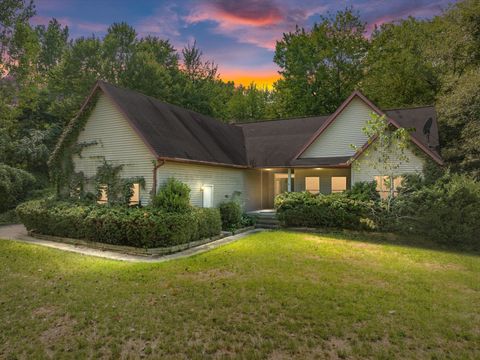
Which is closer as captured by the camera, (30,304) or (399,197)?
(30,304)

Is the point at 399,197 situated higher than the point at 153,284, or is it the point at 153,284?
the point at 399,197

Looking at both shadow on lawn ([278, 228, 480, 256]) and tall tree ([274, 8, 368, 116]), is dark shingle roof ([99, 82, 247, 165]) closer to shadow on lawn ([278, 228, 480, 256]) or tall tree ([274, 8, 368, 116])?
shadow on lawn ([278, 228, 480, 256])

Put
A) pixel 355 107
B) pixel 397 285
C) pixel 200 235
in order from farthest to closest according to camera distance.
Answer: pixel 355 107
pixel 200 235
pixel 397 285

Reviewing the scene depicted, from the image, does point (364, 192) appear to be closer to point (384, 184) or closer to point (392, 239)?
point (384, 184)

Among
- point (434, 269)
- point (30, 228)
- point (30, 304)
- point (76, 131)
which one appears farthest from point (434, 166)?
point (30, 228)

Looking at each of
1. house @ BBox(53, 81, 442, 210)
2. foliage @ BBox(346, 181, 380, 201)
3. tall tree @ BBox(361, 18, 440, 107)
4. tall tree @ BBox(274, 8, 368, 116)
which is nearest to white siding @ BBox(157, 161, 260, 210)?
house @ BBox(53, 81, 442, 210)

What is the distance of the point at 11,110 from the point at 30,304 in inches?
931

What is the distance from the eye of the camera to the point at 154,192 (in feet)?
44.1

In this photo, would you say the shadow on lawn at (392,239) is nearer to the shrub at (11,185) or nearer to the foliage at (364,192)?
the foliage at (364,192)

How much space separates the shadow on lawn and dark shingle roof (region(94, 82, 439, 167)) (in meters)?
4.32

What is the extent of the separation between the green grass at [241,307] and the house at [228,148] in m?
5.82

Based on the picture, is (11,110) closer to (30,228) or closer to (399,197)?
(30,228)

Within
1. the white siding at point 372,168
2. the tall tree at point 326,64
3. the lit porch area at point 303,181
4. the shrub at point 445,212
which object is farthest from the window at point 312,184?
the tall tree at point 326,64

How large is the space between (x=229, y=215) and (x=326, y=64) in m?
26.5
